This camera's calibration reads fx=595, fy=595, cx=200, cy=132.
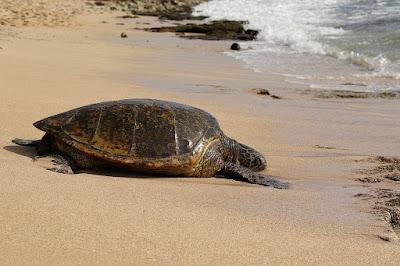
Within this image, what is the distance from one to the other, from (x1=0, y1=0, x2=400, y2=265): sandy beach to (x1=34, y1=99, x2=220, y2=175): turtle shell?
15 cm

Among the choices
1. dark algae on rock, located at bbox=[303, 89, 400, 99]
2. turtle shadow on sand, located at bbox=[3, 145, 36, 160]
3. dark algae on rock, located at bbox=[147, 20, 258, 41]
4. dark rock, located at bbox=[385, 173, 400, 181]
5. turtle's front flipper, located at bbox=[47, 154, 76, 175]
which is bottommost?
dark algae on rock, located at bbox=[147, 20, 258, 41]

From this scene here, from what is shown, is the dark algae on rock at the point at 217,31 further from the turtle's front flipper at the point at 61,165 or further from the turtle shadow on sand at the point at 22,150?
the turtle's front flipper at the point at 61,165

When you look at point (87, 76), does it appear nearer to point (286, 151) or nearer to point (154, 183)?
point (286, 151)

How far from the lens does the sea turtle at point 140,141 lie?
14.2 feet

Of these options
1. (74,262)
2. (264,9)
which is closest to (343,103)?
(74,262)

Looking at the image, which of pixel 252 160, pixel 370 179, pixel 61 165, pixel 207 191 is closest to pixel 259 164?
pixel 252 160

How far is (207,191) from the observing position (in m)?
3.76

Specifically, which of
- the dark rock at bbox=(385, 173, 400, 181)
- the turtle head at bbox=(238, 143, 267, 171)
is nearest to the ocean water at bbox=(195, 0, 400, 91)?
the turtle head at bbox=(238, 143, 267, 171)

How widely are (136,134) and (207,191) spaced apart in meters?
0.88

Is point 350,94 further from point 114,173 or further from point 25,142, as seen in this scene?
point 25,142

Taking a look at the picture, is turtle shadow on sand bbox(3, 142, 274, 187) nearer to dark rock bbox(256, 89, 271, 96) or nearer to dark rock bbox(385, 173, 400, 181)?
dark rock bbox(385, 173, 400, 181)

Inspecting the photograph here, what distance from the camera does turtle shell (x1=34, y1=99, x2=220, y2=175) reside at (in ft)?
14.1

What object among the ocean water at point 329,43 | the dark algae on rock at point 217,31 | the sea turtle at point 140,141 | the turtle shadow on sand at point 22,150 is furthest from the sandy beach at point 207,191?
the dark algae on rock at point 217,31

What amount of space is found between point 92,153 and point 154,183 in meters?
0.60
